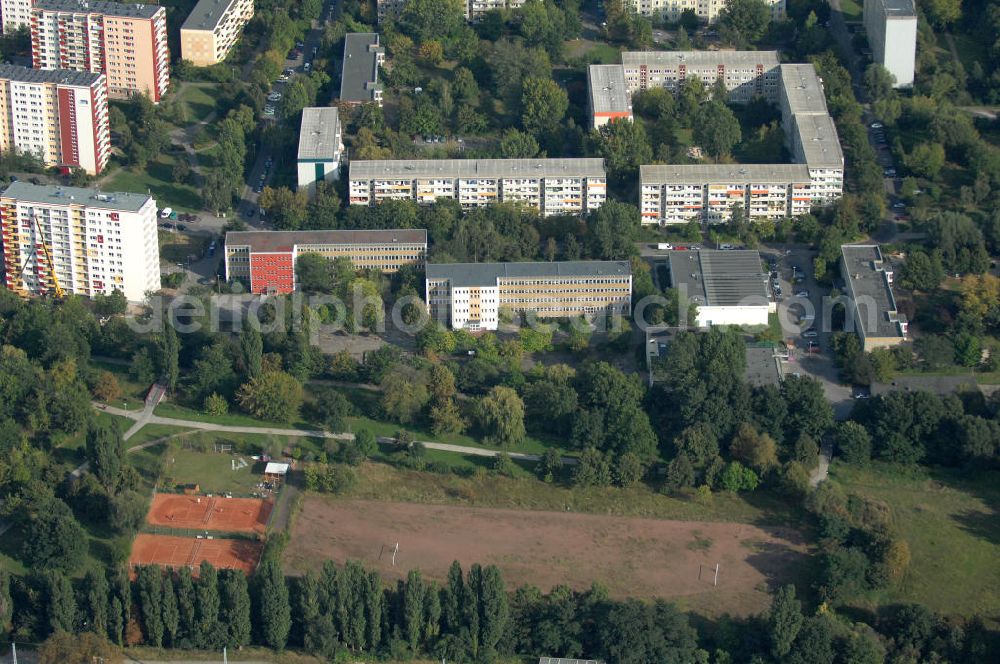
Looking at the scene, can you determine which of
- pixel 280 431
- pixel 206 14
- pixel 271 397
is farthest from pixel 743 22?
pixel 280 431

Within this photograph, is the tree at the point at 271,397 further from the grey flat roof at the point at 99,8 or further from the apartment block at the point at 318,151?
the grey flat roof at the point at 99,8

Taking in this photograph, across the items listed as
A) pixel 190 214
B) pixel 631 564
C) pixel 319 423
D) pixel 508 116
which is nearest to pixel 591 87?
pixel 508 116

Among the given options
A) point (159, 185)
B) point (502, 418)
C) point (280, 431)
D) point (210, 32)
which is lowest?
point (280, 431)

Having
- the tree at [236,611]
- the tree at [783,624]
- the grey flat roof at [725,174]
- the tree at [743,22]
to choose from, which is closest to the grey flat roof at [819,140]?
the grey flat roof at [725,174]

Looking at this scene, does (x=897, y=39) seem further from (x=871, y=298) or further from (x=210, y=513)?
(x=210, y=513)

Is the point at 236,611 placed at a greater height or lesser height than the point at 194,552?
greater

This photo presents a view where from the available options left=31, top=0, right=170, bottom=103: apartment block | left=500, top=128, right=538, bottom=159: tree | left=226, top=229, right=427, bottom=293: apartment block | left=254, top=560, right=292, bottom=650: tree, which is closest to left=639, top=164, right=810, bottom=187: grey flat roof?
left=500, top=128, right=538, bottom=159: tree

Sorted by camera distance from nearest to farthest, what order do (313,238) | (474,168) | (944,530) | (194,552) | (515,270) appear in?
(194,552)
(944,530)
(515,270)
(313,238)
(474,168)

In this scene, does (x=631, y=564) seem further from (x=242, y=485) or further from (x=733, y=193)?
(x=733, y=193)
